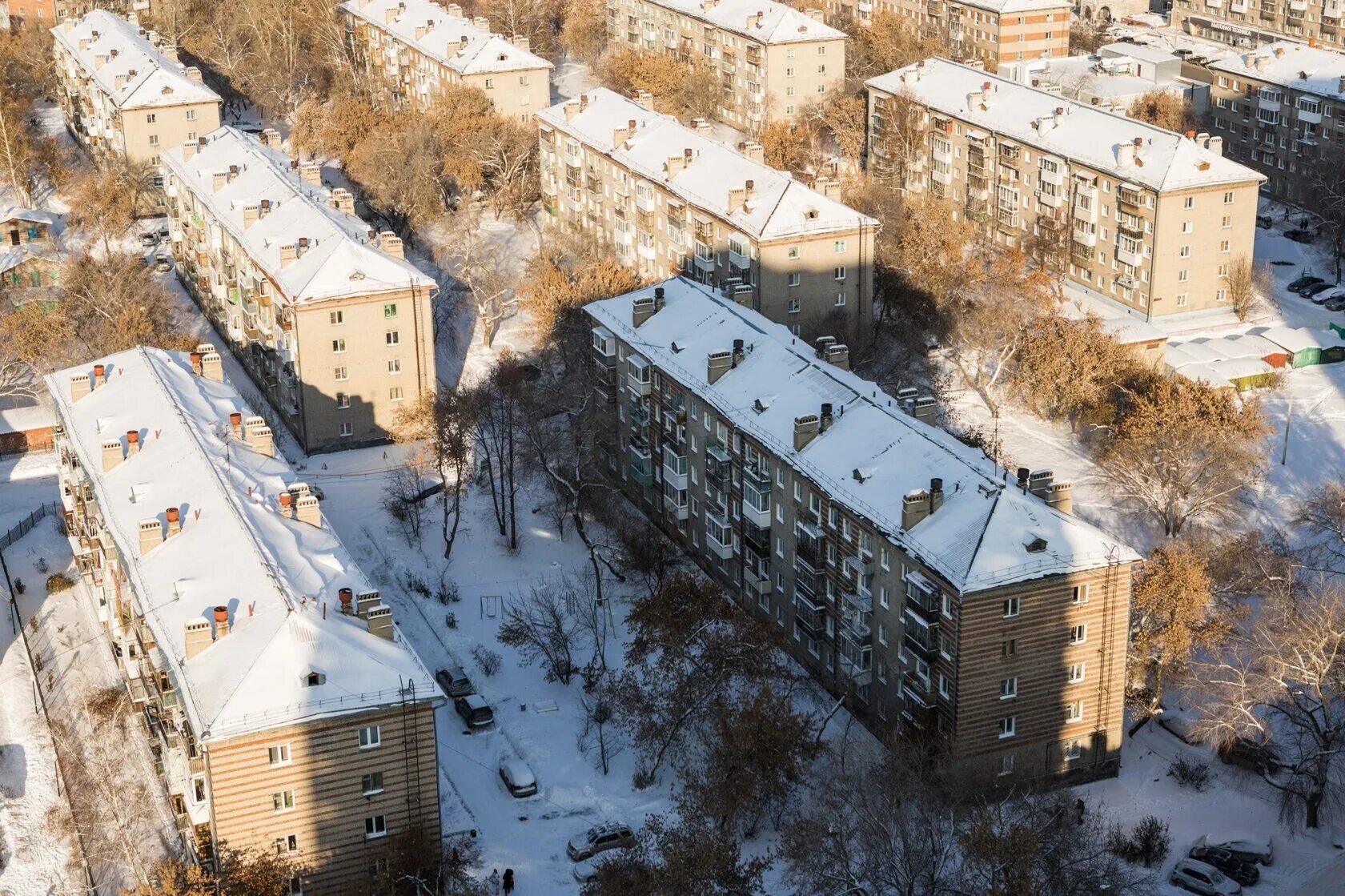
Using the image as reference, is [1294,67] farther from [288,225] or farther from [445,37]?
[288,225]

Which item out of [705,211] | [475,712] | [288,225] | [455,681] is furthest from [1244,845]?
[288,225]

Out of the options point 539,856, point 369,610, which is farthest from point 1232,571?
point 369,610

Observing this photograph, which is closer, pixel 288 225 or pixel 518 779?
pixel 518 779

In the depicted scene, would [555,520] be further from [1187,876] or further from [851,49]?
[851,49]

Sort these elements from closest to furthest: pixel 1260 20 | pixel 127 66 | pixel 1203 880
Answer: pixel 1203 880
pixel 127 66
pixel 1260 20

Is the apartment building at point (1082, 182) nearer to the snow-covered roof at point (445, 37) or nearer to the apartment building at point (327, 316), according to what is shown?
the snow-covered roof at point (445, 37)

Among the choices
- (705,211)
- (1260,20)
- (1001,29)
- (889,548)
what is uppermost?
(1001,29)
